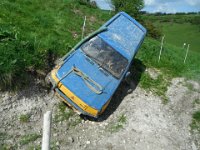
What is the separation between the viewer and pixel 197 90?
16.9 meters

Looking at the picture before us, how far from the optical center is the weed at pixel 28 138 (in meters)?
9.26

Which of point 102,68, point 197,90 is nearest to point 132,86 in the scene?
point 102,68

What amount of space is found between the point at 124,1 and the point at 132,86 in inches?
799

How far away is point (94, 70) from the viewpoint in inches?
449

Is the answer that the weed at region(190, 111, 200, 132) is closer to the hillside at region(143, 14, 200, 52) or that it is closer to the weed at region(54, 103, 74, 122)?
the weed at region(54, 103, 74, 122)

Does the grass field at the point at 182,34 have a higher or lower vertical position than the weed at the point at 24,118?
lower

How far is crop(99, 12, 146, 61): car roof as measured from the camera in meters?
12.6

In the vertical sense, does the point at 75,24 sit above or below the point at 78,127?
below

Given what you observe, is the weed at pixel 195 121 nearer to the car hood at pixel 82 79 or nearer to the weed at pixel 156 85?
the weed at pixel 156 85

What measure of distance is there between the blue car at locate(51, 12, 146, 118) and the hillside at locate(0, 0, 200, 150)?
2.30 feet

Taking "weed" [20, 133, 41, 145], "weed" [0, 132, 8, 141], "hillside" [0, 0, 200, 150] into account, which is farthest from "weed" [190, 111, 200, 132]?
"weed" [0, 132, 8, 141]

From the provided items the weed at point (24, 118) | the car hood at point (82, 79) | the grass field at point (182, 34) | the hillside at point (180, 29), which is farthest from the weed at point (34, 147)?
the grass field at point (182, 34)

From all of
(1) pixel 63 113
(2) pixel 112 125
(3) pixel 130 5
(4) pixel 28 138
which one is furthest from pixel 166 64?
(3) pixel 130 5

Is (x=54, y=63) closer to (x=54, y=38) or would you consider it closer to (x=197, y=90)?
(x=54, y=38)
